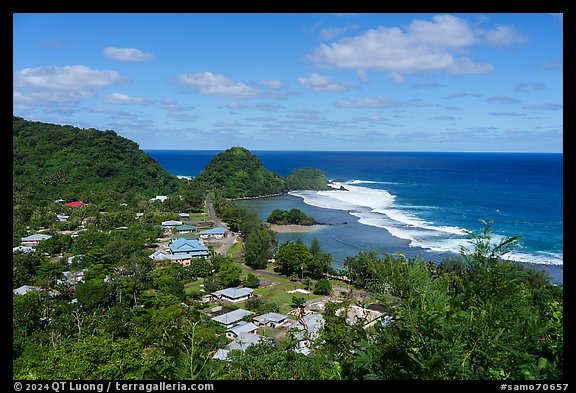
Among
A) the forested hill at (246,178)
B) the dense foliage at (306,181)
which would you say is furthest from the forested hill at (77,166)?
the dense foliage at (306,181)

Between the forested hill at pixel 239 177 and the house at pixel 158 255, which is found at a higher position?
the forested hill at pixel 239 177

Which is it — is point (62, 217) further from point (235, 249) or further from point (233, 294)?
point (233, 294)

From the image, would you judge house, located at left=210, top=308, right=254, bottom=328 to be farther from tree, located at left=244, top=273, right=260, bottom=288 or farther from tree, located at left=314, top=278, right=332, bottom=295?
tree, located at left=314, top=278, right=332, bottom=295

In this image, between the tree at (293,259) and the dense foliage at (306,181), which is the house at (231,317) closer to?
the tree at (293,259)
